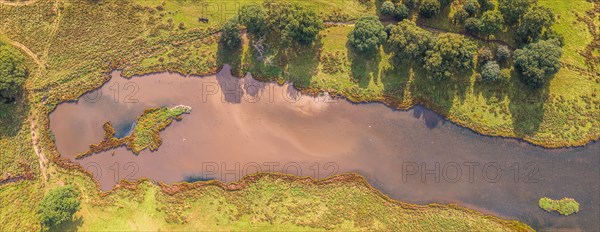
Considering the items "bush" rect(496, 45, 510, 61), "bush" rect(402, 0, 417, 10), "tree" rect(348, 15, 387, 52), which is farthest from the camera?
"bush" rect(402, 0, 417, 10)

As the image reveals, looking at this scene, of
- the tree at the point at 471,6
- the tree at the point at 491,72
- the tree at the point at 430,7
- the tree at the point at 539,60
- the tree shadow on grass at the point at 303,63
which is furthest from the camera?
the tree shadow on grass at the point at 303,63

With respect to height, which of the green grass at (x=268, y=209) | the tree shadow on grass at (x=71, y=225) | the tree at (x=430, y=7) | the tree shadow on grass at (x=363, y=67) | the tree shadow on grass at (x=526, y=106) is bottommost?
the tree shadow on grass at (x=71, y=225)

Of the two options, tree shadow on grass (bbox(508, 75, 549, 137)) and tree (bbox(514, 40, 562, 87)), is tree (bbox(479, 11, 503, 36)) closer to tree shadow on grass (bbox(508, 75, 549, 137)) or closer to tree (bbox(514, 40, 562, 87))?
tree (bbox(514, 40, 562, 87))

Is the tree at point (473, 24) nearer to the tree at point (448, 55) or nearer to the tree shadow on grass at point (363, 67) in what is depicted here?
the tree at point (448, 55)

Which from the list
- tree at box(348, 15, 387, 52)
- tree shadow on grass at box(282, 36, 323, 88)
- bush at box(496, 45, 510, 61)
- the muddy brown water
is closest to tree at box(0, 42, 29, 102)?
the muddy brown water

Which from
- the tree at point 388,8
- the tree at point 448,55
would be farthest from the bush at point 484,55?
the tree at point 388,8

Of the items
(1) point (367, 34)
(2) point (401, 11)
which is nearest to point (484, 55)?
(2) point (401, 11)

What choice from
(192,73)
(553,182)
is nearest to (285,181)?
(192,73)
